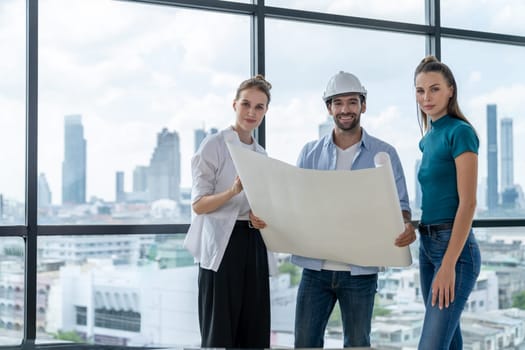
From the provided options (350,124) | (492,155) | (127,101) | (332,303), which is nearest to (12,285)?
(127,101)

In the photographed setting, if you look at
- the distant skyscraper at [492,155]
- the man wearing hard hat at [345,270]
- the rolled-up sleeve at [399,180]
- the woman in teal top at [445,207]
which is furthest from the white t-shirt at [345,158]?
the distant skyscraper at [492,155]

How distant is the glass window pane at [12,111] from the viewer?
261cm

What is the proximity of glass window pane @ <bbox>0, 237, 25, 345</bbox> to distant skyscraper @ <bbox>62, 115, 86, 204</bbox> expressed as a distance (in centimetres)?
27

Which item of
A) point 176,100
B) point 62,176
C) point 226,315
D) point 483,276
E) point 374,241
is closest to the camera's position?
point 374,241

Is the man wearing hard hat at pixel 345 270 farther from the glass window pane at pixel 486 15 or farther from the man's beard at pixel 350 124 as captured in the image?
the glass window pane at pixel 486 15

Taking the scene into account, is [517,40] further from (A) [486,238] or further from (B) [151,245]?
(B) [151,245]

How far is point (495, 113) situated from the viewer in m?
3.57

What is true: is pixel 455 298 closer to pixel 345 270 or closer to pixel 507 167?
pixel 345 270

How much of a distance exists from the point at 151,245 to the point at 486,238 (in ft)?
5.99

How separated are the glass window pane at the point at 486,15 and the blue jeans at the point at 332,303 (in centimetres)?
177

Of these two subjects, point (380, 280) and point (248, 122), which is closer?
point (248, 122)

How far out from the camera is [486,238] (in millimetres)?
3518

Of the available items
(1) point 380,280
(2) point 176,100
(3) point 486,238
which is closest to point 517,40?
(3) point 486,238

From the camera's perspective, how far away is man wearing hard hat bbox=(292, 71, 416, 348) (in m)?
2.28
